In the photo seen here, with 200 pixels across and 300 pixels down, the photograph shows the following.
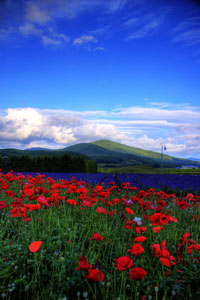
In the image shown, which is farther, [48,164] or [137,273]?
[48,164]

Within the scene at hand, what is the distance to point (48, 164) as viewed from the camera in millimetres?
24094

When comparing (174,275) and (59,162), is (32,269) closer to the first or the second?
(174,275)

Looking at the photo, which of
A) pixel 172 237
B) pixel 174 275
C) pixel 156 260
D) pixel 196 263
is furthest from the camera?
pixel 172 237

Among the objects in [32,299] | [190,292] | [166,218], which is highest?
[166,218]

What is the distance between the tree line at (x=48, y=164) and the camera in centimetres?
2395

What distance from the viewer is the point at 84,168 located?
24047 mm

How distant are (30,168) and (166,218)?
2338 cm

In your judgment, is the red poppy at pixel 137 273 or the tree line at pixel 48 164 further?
the tree line at pixel 48 164

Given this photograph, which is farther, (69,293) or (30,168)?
(30,168)

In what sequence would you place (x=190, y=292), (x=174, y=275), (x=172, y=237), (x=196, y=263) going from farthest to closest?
(x=172, y=237), (x=196, y=263), (x=174, y=275), (x=190, y=292)

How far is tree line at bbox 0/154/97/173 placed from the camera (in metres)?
24.0

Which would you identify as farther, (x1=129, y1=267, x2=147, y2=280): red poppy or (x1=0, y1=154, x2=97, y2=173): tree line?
(x1=0, y1=154, x2=97, y2=173): tree line

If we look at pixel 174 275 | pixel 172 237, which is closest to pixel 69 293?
pixel 174 275

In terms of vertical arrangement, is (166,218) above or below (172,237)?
above
